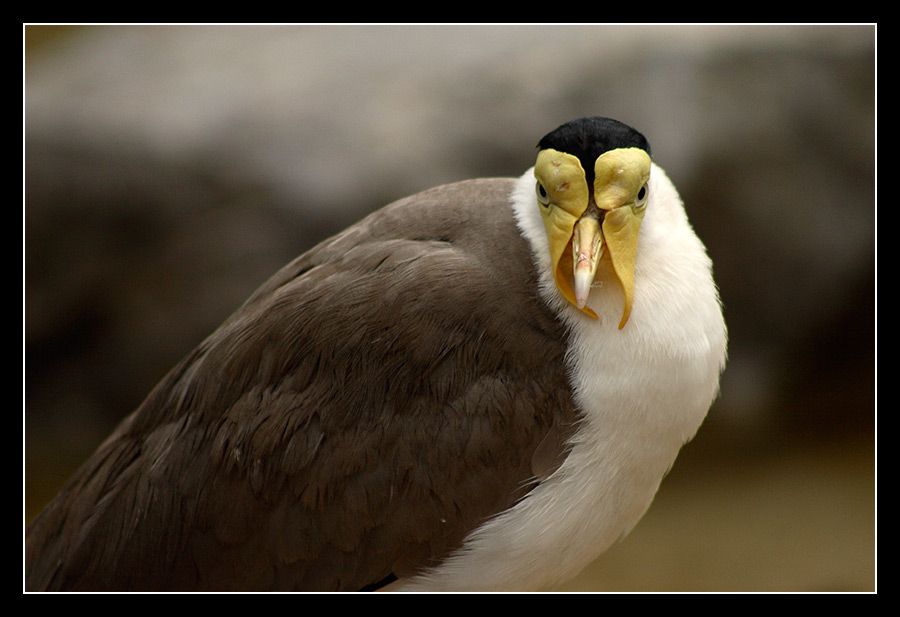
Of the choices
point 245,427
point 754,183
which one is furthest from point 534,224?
point 754,183

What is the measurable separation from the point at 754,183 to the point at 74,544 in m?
2.94

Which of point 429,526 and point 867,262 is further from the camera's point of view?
point 867,262

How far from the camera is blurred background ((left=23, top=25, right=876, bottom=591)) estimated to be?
3217 mm

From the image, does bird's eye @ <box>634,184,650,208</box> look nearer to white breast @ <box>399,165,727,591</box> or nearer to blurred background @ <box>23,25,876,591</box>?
white breast @ <box>399,165,727,591</box>

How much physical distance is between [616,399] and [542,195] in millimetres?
470

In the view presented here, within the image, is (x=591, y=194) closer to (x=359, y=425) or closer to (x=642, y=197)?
(x=642, y=197)

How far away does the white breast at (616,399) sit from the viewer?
5.49 feet

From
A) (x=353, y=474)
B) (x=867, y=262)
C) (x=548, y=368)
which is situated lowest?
(x=353, y=474)

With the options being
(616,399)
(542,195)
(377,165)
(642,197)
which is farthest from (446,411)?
(377,165)

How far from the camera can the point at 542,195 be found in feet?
5.36

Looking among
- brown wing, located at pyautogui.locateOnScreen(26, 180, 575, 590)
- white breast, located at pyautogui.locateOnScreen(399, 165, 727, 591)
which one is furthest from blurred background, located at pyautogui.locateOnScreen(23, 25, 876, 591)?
white breast, located at pyautogui.locateOnScreen(399, 165, 727, 591)

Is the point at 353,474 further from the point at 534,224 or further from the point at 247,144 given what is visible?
the point at 247,144

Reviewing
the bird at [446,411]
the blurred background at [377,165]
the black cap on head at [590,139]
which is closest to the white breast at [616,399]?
the bird at [446,411]

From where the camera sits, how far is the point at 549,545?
1771mm
